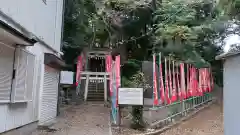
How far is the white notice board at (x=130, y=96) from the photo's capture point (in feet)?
33.7

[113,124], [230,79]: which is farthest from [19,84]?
[230,79]

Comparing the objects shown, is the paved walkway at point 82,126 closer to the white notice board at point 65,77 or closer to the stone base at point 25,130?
the stone base at point 25,130

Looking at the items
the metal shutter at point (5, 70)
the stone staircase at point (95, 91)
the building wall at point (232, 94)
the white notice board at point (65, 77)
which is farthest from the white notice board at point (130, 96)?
the stone staircase at point (95, 91)

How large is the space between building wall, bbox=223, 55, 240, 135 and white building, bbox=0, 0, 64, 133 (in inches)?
171

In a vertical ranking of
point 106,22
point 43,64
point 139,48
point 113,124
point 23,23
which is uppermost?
point 106,22

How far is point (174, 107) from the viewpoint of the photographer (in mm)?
12320

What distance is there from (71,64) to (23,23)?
1542cm

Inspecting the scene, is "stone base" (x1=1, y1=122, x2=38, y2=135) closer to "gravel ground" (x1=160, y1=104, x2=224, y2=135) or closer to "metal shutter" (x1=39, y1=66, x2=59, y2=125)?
"metal shutter" (x1=39, y1=66, x2=59, y2=125)

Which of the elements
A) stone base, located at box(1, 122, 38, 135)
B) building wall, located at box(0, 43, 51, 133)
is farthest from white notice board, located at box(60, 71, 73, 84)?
stone base, located at box(1, 122, 38, 135)

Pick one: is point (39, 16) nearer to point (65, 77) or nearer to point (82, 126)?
point (82, 126)

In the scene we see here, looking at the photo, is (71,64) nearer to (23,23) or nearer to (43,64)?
(43,64)

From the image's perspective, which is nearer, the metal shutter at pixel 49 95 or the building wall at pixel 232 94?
the building wall at pixel 232 94

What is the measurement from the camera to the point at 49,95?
1143cm

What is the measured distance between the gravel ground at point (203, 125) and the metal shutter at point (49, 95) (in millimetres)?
4738
